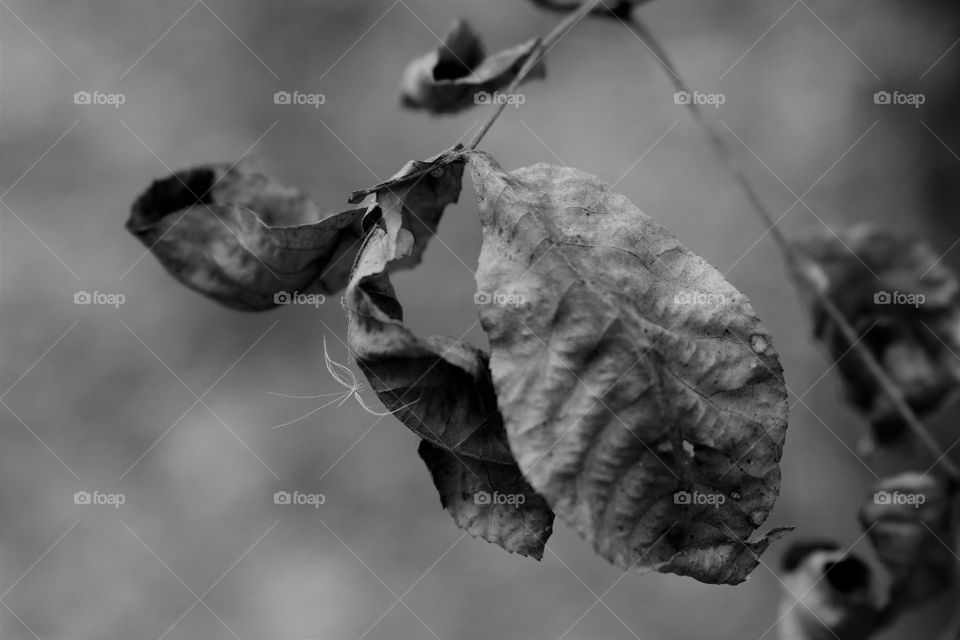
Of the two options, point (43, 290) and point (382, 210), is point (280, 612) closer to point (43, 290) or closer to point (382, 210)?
point (43, 290)

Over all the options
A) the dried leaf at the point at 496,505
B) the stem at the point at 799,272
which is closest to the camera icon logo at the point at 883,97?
the stem at the point at 799,272

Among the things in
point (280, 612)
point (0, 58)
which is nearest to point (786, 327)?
point (280, 612)

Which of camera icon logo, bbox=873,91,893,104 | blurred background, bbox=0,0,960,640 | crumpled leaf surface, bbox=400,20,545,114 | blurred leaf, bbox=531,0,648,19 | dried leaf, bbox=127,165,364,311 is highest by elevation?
blurred leaf, bbox=531,0,648,19

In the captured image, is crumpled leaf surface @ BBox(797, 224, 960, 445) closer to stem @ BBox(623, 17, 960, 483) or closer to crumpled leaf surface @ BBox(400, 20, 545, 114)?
stem @ BBox(623, 17, 960, 483)

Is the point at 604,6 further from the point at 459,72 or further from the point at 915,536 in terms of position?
the point at 915,536

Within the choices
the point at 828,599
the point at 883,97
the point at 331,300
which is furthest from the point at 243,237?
the point at 883,97

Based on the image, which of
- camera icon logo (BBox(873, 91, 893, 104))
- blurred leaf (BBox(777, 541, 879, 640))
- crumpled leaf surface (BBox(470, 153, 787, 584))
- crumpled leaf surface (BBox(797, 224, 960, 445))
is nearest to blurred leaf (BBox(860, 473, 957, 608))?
blurred leaf (BBox(777, 541, 879, 640))
